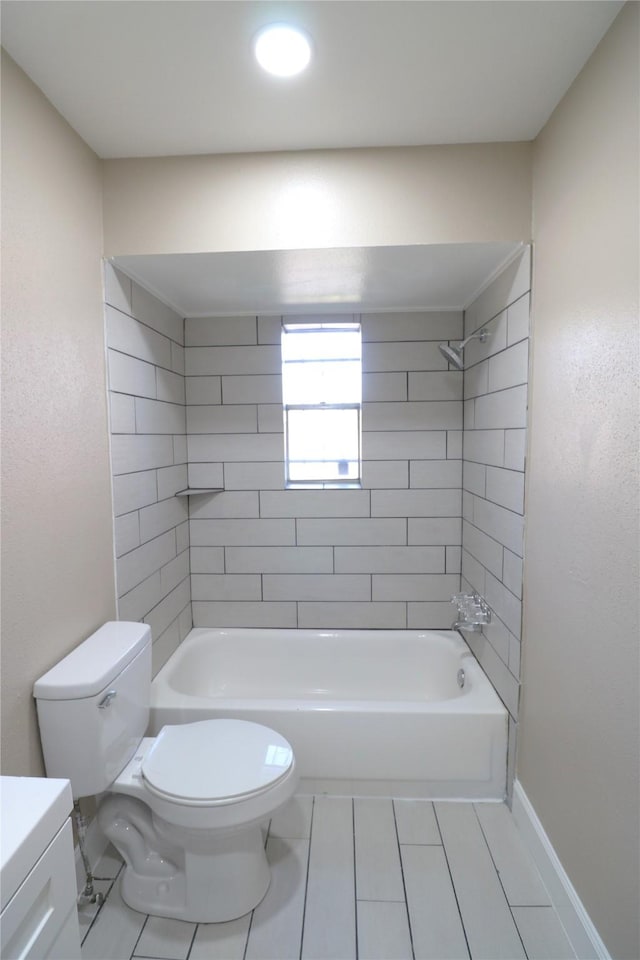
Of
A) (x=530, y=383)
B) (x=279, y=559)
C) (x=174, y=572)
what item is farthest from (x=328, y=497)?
(x=530, y=383)

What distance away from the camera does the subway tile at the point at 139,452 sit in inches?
66.1

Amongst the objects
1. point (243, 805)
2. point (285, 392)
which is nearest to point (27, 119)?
point (285, 392)

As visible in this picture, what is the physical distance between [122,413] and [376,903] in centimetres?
189

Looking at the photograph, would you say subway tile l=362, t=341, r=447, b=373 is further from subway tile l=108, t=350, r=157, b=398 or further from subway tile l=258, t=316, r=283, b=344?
subway tile l=108, t=350, r=157, b=398

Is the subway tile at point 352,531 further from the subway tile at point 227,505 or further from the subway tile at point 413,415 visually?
the subway tile at point 413,415

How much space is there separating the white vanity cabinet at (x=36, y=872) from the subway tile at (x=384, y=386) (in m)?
2.02

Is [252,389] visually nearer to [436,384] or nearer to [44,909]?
[436,384]

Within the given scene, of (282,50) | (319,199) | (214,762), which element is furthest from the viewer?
(319,199)

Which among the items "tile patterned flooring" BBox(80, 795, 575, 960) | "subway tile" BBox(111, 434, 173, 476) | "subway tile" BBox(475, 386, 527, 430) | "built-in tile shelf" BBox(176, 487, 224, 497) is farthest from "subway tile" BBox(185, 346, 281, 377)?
"tile patterned flooring" BBox(80, 795, 575, 960)

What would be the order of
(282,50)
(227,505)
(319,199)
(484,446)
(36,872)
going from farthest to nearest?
(227,505)
(484,446)
(319,199)
(282,50)
(36,872)

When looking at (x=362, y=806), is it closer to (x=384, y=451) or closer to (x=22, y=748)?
(x=22, y=748)

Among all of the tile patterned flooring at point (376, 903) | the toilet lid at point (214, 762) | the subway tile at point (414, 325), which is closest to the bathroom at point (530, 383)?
the tile patterned flooring at point (376, 903)

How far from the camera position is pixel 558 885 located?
136 cm

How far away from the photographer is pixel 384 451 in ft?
7.99
